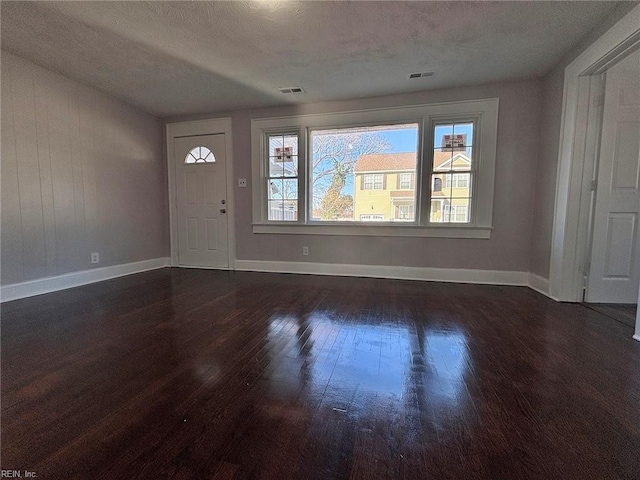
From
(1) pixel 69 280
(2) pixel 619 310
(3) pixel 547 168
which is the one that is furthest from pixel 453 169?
(1) pixel 69 280

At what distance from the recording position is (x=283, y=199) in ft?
13.9

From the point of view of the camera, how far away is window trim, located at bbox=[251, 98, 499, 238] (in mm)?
3477

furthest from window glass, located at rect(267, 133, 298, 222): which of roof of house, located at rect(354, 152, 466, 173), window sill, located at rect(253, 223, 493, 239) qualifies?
roof of house, located at rect(354, 152, 466, 173)

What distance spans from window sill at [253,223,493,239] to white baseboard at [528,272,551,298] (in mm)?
671

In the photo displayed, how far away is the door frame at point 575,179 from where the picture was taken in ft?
8.58

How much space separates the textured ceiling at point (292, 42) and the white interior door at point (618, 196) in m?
0.62

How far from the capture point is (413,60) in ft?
9.31

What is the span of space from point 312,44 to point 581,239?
124 inches

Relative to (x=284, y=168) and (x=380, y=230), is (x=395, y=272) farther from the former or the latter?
(x=284, y=168)

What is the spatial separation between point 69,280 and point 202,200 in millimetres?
1949

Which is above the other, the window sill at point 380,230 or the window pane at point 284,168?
the window pane at point 284,168

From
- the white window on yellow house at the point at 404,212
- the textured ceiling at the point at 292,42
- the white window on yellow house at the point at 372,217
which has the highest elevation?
the textured ceiling at the point at 292,42

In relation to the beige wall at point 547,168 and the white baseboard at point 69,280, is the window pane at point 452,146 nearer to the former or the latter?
the beige wall at point 547,168

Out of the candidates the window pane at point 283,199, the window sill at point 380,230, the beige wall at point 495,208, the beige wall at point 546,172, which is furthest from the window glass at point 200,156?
the beige wall at point 546,172
